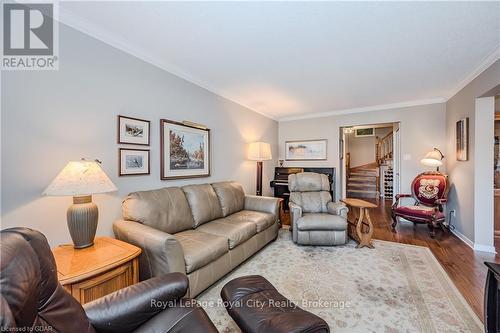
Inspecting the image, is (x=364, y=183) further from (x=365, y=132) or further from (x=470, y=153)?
(x=470, y=153)

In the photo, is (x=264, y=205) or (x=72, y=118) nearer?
(x=72, y=118)

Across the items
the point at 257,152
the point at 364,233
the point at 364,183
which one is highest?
the point at 257,152

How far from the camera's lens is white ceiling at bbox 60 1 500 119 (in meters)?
1.71

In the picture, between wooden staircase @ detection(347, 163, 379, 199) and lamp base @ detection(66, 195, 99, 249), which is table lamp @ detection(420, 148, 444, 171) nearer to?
wooden staircase @ detection(347, 163, 379, 199)

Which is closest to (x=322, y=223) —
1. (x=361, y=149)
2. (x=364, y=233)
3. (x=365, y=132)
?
(x=364, y=233)

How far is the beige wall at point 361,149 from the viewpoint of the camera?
28.9 ft

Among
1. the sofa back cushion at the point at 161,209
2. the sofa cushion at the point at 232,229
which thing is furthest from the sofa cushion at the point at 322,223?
the sofa back cushion at the point at 161,209

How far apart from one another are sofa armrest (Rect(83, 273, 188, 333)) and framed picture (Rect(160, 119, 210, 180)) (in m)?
1.67

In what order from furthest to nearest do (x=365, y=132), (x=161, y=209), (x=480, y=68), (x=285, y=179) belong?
(x=365, y=132) → (x=285, y=179) → (x=480, y=68) → (x=161, y=209)

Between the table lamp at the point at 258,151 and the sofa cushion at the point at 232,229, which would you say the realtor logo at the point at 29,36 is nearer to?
the sofa cushion at the point at 232,229

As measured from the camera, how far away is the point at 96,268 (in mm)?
1373

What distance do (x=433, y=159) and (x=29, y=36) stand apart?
545 centimetres

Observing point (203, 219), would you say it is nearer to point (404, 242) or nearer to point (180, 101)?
point (180, 101)

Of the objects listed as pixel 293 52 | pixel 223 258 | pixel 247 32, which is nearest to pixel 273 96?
pixel 293 52
